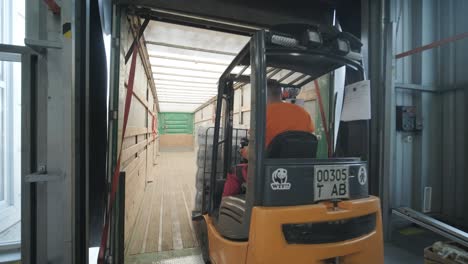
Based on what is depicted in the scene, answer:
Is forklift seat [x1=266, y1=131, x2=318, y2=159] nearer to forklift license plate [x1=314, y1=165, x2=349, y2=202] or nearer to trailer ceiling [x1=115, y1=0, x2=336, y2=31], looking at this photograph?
forklift license plate [x1=314, y1=165, x2=349, y2=202]

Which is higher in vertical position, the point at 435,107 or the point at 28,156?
the point at 435,107

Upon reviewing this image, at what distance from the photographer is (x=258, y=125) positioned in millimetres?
1629

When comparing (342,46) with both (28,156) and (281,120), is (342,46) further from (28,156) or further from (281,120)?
(28,156)

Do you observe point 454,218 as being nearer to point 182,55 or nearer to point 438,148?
point 438,148

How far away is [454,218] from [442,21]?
10.8 ft

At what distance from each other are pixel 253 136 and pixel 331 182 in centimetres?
74

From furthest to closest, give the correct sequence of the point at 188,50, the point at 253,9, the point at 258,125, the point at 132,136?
the point at 188,50, the point at 132,136, the point at 253,9, the point at 258,125

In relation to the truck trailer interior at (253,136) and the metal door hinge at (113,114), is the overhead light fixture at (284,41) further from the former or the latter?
the metal door hinge at (113,114)

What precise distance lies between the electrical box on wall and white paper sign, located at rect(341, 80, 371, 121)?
1.84 meters

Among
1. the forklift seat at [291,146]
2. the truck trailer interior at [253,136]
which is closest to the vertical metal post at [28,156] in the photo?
the truck trailer interior at [253,136]

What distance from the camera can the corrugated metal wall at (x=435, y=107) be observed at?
347 centimetres

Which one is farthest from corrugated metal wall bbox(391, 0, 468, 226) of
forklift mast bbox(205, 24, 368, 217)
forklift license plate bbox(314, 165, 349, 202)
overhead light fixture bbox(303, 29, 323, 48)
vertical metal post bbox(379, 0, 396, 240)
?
overhead light fixture bbox(303, 29, 323, 48)

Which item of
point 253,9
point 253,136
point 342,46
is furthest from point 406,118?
point 253,136

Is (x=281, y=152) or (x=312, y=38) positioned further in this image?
(x=281, y=152)
